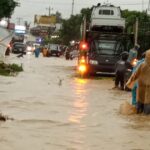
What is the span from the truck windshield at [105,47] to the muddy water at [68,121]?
6.31 meters

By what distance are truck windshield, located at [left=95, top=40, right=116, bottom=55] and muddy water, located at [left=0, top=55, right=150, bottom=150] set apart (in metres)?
6.31

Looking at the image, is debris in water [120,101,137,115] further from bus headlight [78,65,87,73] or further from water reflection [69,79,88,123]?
bus headlight [78,65,87,73]

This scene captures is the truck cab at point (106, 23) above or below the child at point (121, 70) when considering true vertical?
above

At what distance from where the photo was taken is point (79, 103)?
16.3m

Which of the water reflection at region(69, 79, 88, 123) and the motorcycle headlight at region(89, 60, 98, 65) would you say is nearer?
the water reflection at region(69, 79, 88, 123)

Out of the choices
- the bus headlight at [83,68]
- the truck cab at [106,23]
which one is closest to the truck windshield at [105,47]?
the bus headlight at [83,68]

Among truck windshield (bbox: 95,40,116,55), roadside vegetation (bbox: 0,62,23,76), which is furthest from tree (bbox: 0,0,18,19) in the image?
truck windshield (bbox: 95,40,116,55)

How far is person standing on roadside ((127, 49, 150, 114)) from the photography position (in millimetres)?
13570

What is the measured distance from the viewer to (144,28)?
34.7m

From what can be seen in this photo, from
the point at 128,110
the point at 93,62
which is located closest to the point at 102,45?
the point at 93,62

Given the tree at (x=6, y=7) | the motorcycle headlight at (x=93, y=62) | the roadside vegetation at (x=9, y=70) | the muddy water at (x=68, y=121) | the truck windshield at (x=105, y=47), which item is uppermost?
the tree at (x=6, y=7)

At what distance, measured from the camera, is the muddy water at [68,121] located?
993cm

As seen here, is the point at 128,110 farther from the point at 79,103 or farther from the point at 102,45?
the point at 102,45

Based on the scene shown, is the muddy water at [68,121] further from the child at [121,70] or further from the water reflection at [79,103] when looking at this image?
the child at [121,70]
